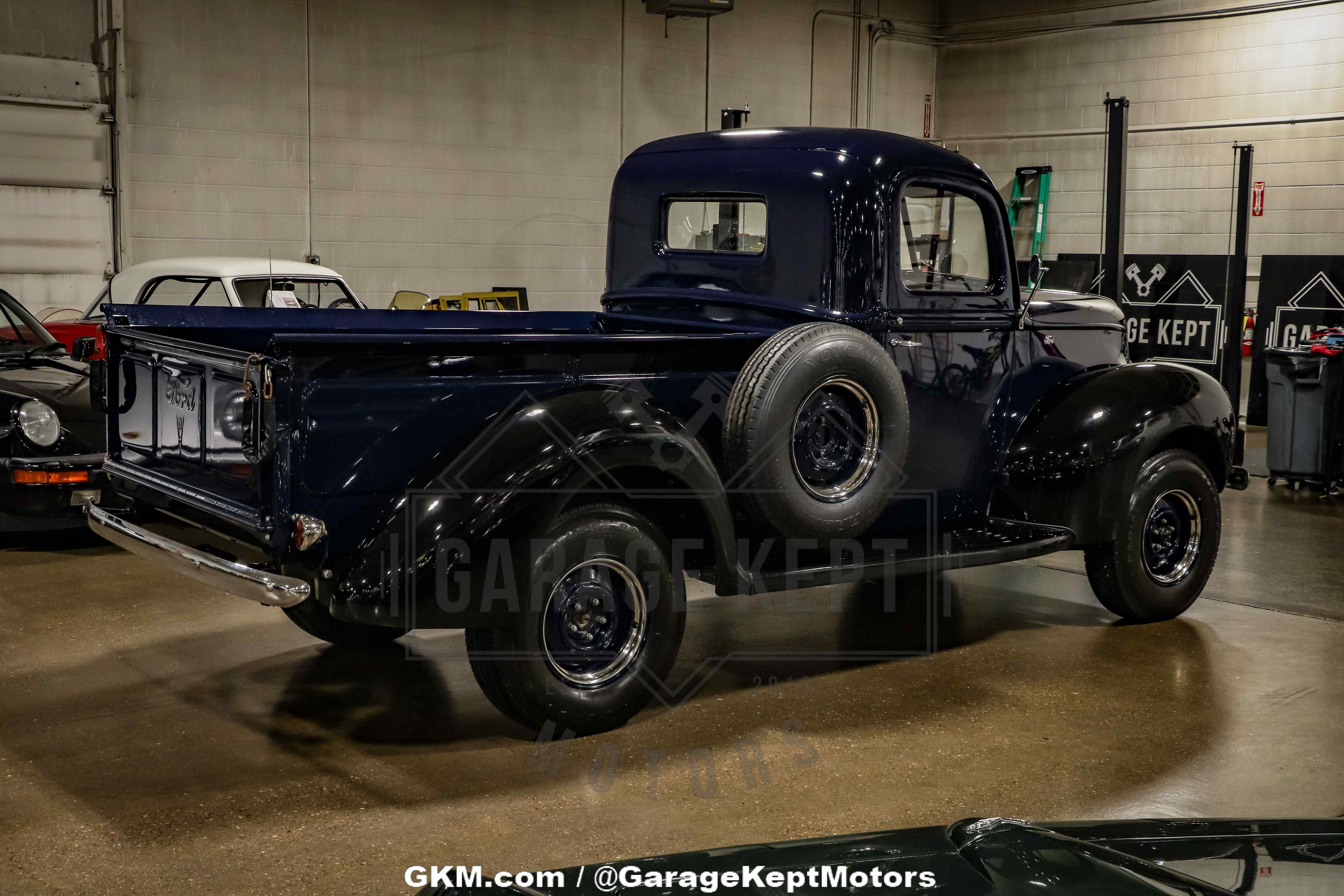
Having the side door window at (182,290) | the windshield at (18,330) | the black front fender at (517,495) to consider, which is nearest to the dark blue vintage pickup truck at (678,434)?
the black front fender at (517,495)

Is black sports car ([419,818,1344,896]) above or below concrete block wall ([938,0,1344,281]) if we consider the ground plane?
below

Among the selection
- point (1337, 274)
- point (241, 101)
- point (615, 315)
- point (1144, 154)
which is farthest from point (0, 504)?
point (1144, 154)

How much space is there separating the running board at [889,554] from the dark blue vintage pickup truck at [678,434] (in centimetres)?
1

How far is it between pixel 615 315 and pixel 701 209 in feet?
1.83

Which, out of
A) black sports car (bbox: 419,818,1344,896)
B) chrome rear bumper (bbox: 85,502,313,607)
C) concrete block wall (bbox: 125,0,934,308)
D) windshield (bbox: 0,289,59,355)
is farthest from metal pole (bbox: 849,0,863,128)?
black sports car (bbox: 419,818,1344,896)

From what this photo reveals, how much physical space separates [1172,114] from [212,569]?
44.9 ft

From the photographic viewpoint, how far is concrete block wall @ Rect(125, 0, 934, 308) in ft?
36.2

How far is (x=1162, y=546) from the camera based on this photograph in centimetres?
524

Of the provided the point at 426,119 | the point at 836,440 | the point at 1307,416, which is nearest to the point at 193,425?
the point at 836,440

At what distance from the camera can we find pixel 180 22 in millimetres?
10844

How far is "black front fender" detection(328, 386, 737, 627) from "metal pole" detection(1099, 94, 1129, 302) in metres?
7.86

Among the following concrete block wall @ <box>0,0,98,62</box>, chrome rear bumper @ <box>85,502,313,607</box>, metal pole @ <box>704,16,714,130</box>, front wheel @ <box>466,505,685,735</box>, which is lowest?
front wheel @ <box>466,505,685,735</box>

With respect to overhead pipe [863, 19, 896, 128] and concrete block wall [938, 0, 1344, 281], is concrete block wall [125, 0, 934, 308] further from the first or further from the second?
concrete block wall [938, 0, 1344, 281]

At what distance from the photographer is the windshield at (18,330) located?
262 inches
